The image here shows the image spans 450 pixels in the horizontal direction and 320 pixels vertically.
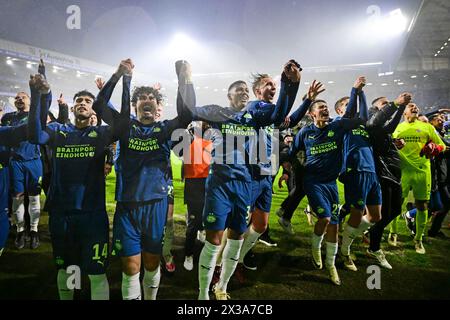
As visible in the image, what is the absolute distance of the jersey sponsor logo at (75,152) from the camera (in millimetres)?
2393

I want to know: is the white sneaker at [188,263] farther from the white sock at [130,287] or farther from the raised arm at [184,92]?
the raised arm at [184,92]

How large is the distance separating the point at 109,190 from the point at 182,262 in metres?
5.95

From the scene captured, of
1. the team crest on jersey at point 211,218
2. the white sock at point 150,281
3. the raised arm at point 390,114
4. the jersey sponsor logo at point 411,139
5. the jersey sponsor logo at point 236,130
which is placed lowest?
the white sock at point 150,281

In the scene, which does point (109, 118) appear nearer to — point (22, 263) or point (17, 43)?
point (22, 263)

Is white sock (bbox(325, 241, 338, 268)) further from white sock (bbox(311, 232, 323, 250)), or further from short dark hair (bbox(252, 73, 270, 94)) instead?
short dark hair (bbox(252, 73, 270, 94))

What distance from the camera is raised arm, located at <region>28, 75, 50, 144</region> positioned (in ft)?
7.84

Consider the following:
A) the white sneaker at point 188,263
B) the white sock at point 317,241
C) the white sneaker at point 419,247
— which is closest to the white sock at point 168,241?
the white sneaker at point 188,263

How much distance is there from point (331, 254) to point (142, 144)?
2.68m

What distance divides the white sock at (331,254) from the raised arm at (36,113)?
3.44m

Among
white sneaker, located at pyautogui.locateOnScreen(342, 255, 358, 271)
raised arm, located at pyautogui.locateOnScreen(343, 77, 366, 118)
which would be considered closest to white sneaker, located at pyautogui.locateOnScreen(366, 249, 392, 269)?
white sneaker, located at pyautogui.locateOnScreen(342, 255, 358, 271)

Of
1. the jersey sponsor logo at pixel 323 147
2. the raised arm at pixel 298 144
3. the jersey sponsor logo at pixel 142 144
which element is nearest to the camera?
the jersey sponsor logo at pixel 142 144

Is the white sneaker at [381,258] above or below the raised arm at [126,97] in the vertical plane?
below

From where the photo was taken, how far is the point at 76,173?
2.37 metres
